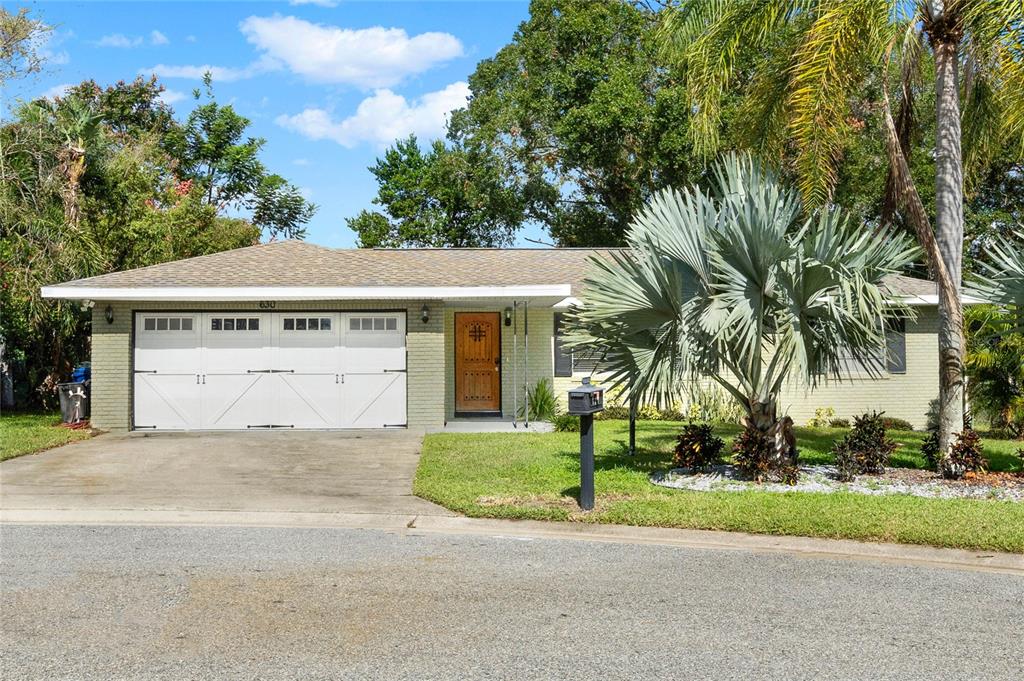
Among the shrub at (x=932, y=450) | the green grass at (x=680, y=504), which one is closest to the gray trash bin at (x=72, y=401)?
the green grass at (x=680, y=504)

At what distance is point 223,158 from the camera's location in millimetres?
39875

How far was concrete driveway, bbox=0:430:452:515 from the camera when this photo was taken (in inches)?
386

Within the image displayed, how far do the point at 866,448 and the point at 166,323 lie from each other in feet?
39.4

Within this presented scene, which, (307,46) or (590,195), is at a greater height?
(307,46)

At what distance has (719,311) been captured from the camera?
9812 mm

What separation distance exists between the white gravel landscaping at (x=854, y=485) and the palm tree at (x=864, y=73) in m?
0.77

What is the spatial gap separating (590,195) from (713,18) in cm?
2230

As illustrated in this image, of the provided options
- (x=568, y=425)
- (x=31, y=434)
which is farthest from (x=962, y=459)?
(x=31, y=434)

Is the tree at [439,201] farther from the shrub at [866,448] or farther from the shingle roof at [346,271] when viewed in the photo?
the shrub at [866,448]

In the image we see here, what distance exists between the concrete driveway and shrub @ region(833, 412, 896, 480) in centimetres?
490

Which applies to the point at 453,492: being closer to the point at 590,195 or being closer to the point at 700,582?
the point at 700,582

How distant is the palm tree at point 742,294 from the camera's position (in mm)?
9689

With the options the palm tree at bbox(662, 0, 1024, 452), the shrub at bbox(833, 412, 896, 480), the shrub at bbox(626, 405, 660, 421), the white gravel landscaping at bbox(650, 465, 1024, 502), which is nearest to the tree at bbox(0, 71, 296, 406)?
the shrub at bbox(626, 405, 660, 421)

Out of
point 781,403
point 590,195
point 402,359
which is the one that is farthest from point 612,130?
point 402,359
